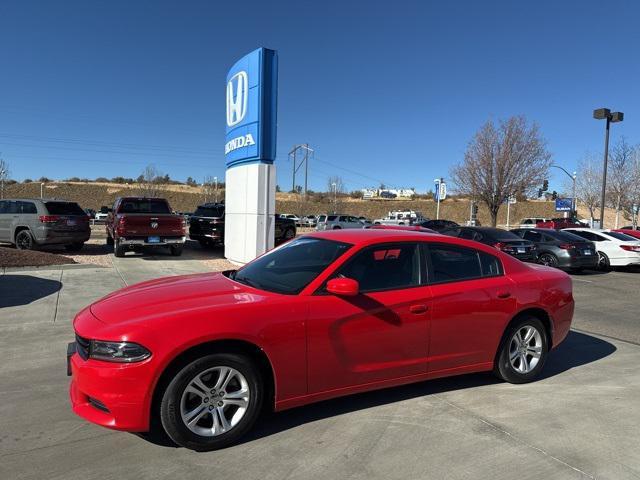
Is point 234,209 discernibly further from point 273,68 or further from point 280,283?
point 280,283

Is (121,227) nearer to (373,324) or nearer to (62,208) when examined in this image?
(62,208)

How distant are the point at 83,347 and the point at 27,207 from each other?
13583 millimetres

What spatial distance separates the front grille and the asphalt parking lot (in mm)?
653

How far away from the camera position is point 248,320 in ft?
11.3

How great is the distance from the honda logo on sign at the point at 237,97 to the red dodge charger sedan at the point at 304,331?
1028cm

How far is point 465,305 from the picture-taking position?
4375 mm

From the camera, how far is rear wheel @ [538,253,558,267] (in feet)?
49.1

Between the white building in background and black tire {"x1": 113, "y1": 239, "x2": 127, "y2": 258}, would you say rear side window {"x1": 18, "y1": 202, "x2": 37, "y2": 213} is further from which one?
the white building in background

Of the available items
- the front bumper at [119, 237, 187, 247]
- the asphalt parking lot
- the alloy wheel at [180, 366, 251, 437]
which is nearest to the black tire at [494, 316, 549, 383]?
the asphalt parking lot

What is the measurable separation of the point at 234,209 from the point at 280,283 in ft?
36.2

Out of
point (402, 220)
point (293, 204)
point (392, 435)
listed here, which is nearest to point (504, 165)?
point (402, 220)

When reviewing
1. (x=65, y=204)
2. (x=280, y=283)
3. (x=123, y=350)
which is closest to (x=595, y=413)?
(x=280, y=283)

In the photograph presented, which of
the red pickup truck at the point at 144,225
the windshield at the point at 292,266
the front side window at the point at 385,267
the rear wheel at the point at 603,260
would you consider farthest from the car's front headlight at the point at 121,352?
the rear wheel at the point at 603,260

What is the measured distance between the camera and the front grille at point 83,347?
340 cm
